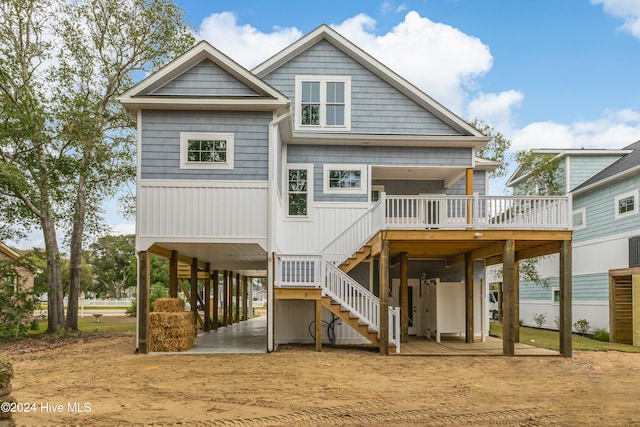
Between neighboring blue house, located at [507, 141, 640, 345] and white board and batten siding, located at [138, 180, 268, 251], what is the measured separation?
13.7 metres

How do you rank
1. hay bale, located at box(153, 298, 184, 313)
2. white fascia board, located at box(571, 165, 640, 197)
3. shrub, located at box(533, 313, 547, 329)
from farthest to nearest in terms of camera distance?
shrub, located at box(533, 313, 547, 329)
white fascia board, located at box(571, 165, 640, 197)
hay bale, located at box(153, 298, 184, 313)

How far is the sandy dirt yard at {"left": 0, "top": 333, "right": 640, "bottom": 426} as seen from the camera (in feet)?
24.9

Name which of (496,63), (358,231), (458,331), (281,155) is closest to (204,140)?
(281,155)

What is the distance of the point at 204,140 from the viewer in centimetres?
1423

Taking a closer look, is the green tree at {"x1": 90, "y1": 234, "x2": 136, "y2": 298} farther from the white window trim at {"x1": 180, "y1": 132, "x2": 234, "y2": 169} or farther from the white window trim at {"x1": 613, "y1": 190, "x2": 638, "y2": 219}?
Result: the white window trim at {"x1": 613, "y1": 190, "x2": 638, "y2": 219}

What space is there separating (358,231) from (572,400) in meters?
8.48

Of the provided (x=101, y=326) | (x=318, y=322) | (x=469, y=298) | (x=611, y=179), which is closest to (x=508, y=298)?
(x=469, y=298)

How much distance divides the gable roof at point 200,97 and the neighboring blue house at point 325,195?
35 millimetres

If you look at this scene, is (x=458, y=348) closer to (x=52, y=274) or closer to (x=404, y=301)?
(x=404, y=301)

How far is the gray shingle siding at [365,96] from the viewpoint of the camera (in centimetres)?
1742

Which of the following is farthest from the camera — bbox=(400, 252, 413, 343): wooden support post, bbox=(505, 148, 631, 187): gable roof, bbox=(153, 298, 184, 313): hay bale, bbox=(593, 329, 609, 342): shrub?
bbox=(505, 148, 631, 187): gable roof

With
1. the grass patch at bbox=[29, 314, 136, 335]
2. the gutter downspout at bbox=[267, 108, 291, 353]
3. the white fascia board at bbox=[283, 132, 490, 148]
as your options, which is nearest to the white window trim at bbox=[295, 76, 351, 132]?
the white fascia board at bbox=[283, 132, 490, 148]

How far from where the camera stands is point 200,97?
1388cm

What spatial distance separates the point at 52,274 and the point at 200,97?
12.3 metres
